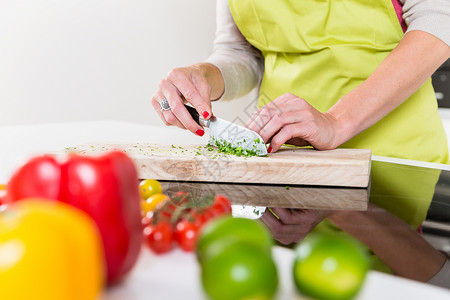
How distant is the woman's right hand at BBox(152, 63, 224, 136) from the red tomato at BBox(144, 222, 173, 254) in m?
0.80

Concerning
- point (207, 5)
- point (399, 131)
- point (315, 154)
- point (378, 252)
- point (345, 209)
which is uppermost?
point (378, 252)

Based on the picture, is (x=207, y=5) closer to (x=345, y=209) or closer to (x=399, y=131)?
(x=399, y=131)

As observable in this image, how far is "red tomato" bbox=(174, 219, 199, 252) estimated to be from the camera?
1.63 feet

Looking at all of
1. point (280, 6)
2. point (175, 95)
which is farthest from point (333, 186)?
point (280, 6)

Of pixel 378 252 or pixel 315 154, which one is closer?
pixel 378 252

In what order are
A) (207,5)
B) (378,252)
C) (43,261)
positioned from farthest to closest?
(207,5), (378,252), (43,261)

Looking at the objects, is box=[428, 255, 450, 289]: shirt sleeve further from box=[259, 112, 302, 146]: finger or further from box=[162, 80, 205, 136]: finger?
box=[162, 80, 205, 136]: finger

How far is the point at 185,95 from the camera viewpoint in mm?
1378

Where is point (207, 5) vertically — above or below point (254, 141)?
below

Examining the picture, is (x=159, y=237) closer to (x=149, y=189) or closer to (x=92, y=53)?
(x=149, y=189)

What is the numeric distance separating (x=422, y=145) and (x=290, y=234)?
0.92 metres

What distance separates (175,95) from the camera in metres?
1.39

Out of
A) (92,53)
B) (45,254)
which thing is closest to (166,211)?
(45,254)

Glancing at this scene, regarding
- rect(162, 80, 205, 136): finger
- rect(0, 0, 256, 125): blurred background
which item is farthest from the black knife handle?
rect(0, 0, 256, 125): blurred background
